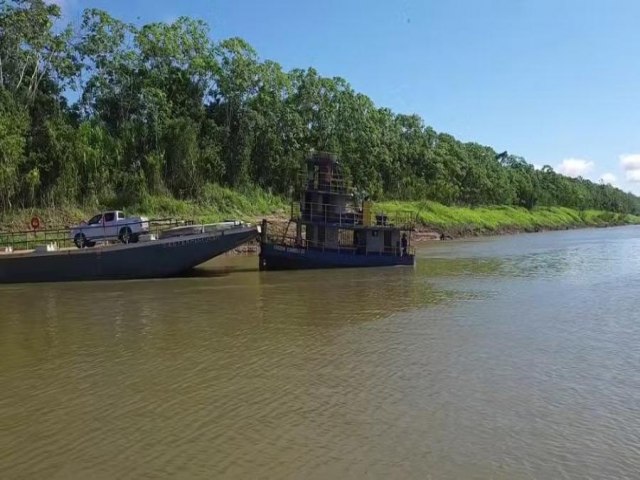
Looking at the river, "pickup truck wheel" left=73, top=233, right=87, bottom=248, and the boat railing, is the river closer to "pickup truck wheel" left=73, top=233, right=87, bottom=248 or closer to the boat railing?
Result: the boat railing

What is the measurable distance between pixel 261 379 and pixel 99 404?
2873 mm

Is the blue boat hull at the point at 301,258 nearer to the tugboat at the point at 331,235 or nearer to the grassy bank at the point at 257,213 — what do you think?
the tugboat at the point at 331,235

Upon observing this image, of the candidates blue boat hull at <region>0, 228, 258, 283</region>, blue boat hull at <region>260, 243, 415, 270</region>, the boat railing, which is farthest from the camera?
blue boat hull at <region>260, 243, 415, 270</region>

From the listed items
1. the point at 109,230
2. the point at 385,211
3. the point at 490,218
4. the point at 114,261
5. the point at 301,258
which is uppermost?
the point at 385,211

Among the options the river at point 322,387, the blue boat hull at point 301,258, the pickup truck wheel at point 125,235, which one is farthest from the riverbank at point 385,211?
the river at point 322,387

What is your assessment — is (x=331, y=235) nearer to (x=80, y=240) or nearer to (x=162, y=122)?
(x=80, y=240)

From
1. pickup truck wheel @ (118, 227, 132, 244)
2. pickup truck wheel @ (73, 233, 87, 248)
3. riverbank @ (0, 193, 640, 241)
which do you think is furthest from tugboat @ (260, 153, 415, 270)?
pickup truck wheel @ (73, 233, 87, 248)

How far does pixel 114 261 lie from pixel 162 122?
28524 mm

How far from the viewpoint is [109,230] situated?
29.8 metres

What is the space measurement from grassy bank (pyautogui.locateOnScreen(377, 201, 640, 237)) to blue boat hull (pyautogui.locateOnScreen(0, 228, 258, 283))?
1012 inches

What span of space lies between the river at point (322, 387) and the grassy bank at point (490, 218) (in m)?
33.3

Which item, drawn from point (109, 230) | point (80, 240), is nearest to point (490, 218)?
point (109, 230)

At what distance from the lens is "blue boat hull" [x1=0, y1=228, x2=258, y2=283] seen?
26750 millimetres

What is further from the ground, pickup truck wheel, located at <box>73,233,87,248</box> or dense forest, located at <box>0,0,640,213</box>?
dense forest, located at <box>0,0,640,213</box>
